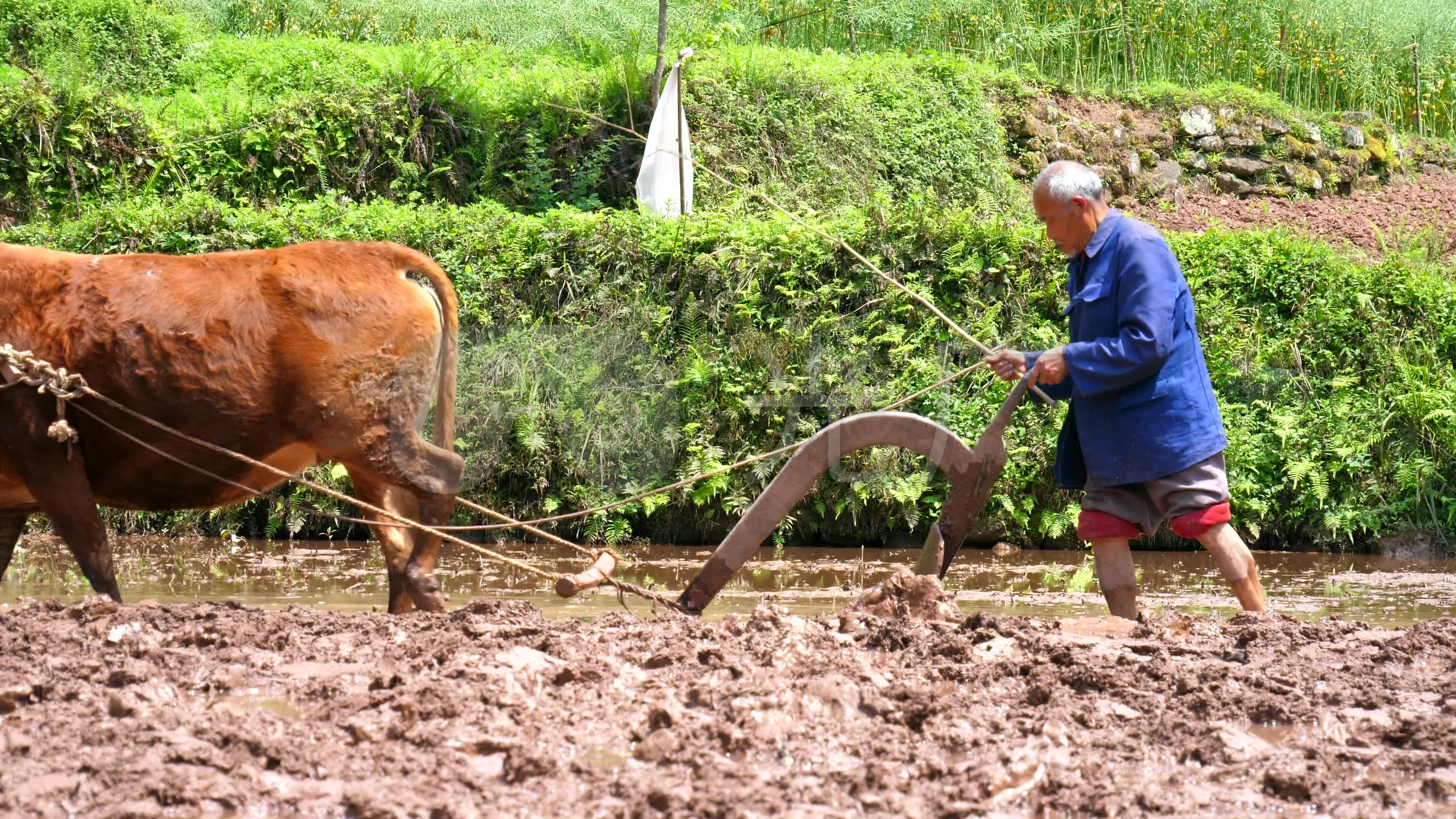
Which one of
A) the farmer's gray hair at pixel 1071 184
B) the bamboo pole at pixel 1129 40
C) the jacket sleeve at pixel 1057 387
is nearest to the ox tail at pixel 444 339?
the jacket sleeve at pixel 1057 387

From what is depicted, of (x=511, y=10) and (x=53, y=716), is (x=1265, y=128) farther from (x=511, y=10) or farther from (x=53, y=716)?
(x=53, y=716)

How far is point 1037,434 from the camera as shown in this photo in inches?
355

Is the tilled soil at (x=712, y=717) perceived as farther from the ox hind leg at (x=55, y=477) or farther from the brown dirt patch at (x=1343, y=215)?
the brown dirt patch at (x=1343, y=215)

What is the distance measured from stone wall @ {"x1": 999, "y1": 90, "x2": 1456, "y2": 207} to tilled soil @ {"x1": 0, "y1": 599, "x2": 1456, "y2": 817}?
11.1 metres

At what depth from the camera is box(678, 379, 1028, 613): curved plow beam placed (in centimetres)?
504

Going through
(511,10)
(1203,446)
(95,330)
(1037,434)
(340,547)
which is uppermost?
(511,10)

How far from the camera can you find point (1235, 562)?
16.5 feet

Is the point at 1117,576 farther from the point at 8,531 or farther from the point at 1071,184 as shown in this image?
the point at 8,531

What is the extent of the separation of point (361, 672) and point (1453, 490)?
814cm

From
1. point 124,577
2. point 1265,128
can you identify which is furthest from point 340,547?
point 1265,128

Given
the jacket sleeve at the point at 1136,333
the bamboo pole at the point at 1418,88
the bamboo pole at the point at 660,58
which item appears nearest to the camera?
the jacket sleeve at the point at 1136,333

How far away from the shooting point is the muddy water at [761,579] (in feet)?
21.6

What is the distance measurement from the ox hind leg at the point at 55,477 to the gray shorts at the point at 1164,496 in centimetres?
413

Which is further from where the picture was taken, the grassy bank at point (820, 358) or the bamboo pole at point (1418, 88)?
the bamboo pole at point (1418, 88)
